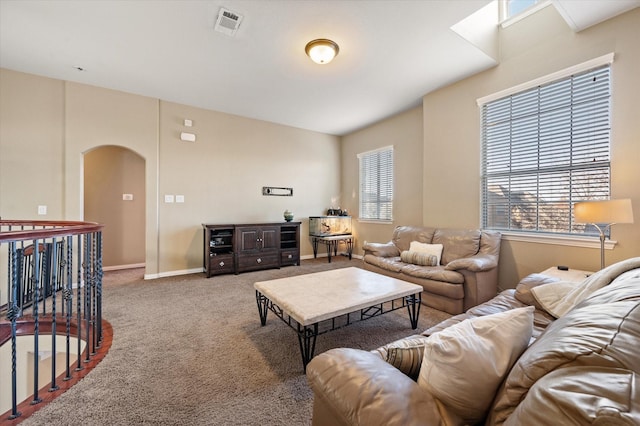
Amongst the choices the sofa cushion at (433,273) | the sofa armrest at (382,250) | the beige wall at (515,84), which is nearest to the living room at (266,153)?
the beige wall at (515,84)

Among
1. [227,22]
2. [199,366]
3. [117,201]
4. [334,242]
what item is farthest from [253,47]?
[334,242]

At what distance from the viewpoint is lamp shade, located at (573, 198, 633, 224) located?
Result: 2125mm

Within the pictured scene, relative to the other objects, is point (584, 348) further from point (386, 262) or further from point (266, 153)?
point (266, 153)

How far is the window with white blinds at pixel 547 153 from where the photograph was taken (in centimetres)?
272

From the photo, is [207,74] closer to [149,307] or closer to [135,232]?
[149,307]

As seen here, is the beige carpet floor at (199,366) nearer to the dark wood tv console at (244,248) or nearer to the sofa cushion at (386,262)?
the sofa cushion at (386,262)

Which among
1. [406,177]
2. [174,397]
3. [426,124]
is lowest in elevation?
[174,397]

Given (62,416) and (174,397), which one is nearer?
(62,416)

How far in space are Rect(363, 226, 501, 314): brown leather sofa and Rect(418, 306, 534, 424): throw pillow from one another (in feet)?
7.09

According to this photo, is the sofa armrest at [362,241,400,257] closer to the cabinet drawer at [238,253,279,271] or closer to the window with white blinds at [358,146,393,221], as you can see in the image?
the window with white blinds at [358,146,393,221]

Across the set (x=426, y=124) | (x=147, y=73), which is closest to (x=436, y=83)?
(x=426, y=124)

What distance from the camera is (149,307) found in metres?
3.09

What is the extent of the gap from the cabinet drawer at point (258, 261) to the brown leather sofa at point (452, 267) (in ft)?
6.19

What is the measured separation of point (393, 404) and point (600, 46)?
13.0ft
